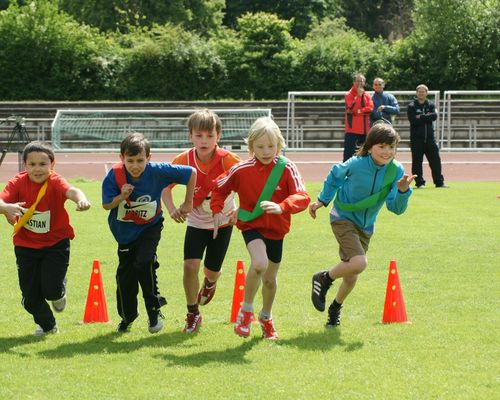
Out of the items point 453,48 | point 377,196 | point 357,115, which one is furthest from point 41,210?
point 453,48

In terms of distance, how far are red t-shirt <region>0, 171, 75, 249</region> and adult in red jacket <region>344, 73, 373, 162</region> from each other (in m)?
13.3

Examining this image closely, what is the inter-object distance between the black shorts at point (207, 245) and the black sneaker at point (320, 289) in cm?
79

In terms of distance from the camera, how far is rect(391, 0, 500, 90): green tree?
134ft

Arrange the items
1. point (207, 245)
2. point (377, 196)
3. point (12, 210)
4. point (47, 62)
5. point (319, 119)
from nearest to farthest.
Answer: point (12, 210), point (377, 196), point (207, 245), point (319, 119), point (47, 62)

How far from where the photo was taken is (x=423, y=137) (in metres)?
21.2

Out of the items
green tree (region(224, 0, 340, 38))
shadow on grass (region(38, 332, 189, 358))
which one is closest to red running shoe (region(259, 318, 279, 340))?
shadow on grass (region(38, 332, 189, 358))

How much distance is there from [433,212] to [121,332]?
31.0 ft

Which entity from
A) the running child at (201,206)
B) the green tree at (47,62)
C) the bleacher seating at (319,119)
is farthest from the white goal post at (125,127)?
the running child at (201,206)

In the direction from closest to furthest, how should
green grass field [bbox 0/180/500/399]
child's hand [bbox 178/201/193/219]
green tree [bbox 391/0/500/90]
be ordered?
green grass field [bbox 0/180/500/399] < child's hand [bbox 178/201/193/219] < green tree [bbox 391/0/500/90]

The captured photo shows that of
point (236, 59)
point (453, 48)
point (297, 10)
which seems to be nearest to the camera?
point (453, 48)

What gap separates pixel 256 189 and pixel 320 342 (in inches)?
47.0

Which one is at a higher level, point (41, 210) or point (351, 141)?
point (41, 210)

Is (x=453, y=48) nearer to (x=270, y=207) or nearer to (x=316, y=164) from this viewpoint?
(x=316, y=164)

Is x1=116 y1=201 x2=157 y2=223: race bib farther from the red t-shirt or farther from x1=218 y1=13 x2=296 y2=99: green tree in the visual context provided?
x1=218 y1=13 x2=296 y2=99: green tree
